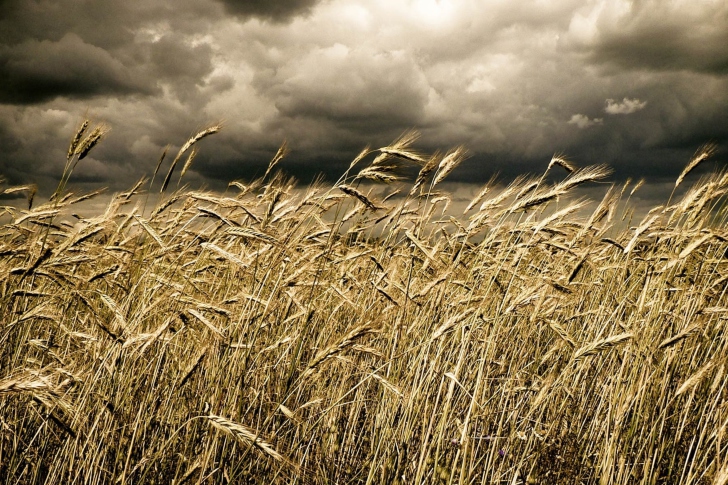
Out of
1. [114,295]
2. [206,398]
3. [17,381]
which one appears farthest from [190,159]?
[17,381]

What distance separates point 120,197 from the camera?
4.75 m

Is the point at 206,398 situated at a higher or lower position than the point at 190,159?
lower

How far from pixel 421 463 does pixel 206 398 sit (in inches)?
51.5

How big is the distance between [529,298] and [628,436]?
2.84 ft

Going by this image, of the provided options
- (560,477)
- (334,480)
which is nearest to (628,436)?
(560,477)

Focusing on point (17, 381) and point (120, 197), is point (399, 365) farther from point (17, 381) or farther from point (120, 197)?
point (120, 197)

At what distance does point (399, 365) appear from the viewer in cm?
284

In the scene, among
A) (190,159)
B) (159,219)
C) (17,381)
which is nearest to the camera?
(17,381)

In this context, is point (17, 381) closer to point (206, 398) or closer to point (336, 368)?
point (206, 398)

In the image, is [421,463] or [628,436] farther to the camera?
[628,436]

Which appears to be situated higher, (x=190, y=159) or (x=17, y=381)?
(x=190, y=159)

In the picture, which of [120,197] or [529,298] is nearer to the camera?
[529,298]

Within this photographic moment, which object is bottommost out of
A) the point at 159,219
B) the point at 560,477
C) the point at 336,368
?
the point at 560,477

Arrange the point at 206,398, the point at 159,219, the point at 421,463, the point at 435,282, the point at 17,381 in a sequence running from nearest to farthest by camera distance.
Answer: the point at 17,381 < the point at 421,463 < the point at 206,398 < the point at 435,282 < the point at 159,219
